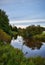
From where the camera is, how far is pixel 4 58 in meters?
9.77

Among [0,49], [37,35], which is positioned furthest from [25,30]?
[0,49]

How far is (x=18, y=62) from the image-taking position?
32.1 ft

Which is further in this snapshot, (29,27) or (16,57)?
(29,27)

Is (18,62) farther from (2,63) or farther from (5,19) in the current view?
(5,19)

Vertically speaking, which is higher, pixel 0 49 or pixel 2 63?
pixel 0 49

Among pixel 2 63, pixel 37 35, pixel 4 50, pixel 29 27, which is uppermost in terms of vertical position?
pixel 29 27

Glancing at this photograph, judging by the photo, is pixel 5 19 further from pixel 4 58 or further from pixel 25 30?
pixel 4 58

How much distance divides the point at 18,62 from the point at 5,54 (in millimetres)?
580

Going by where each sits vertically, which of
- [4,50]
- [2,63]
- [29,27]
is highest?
[29,27]

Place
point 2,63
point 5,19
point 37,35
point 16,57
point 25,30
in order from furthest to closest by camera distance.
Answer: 1. point 25,30
2. point 37,35
3. point 5,19
4. point 16,57
5. point 2,63

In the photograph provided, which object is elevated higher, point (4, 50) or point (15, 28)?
point (15, 28)

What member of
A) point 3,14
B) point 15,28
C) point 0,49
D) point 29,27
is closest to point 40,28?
point 29,27

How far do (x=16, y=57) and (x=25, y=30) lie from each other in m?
22.6

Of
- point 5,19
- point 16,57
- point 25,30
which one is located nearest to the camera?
point 16,57
